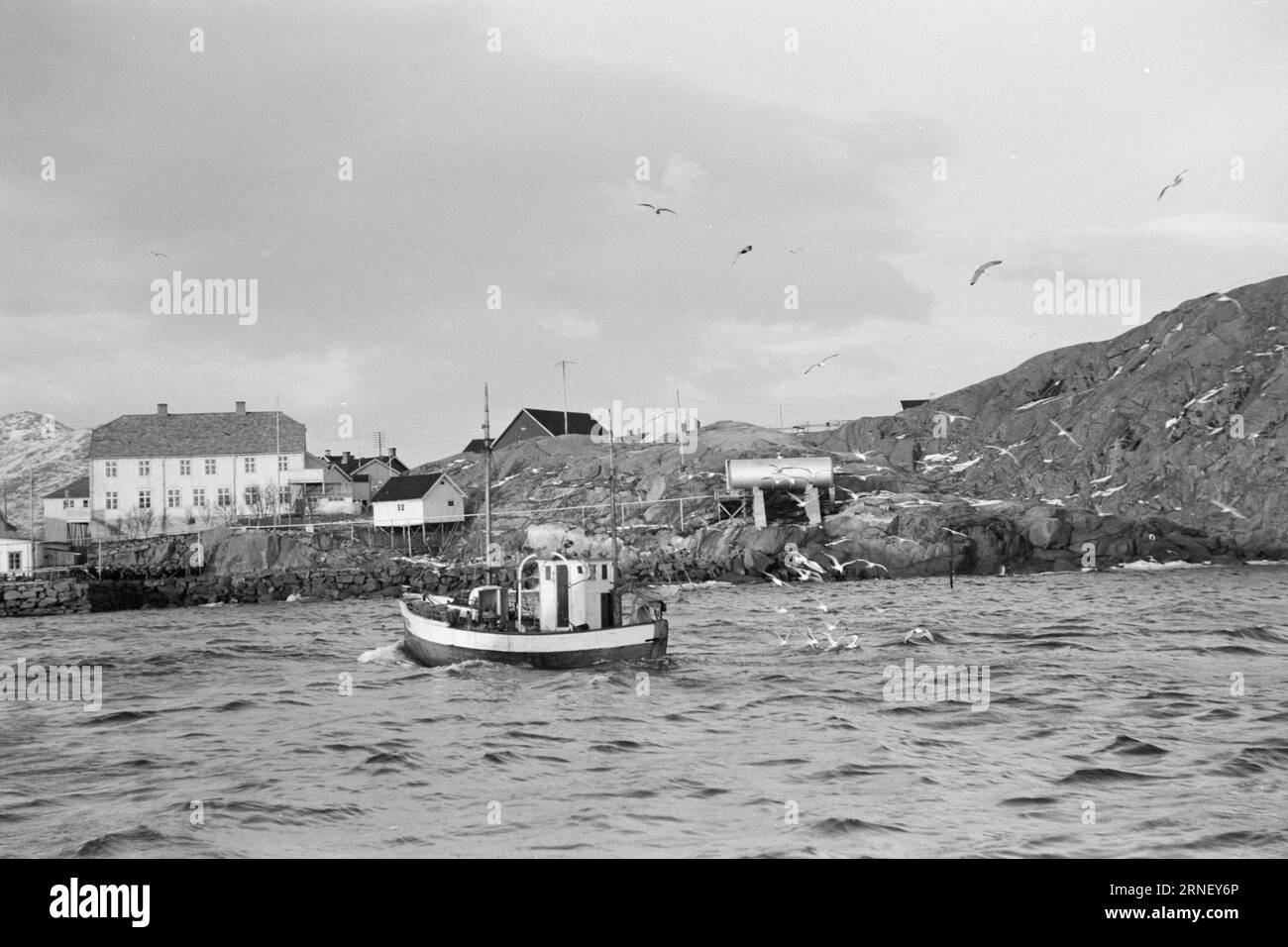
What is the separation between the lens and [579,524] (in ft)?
308

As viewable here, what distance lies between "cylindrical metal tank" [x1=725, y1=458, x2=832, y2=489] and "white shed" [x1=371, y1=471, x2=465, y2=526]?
2361 centimetres

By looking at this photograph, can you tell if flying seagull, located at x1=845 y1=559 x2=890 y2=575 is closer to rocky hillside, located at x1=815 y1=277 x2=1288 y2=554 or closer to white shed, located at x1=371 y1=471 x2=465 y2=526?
rocky hillside, located at x1=815 y1=277 x2=1288 y2=554

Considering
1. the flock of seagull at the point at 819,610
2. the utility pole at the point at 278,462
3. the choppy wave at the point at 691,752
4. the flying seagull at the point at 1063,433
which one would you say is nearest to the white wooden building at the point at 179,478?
the utility pole at the point at 278,462

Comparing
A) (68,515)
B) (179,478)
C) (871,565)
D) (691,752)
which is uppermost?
(179,478)

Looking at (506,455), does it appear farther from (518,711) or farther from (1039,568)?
(518,711)

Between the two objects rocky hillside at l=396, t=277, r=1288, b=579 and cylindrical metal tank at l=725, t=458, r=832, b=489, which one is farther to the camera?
cylindrical metal tank at l=725, t=458, r=832, b=489

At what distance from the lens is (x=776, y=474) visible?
8975 cm

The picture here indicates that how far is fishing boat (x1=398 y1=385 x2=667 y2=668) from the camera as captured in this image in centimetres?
3681

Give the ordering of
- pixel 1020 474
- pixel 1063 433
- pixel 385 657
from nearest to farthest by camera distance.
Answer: pixel 385 657
pixel 1020 474
pixel 1063 433

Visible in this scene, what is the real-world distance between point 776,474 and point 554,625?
2102 inches

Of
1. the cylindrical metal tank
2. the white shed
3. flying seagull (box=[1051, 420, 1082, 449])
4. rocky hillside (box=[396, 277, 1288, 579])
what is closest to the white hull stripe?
rocky hillside (box=[396, 277, 1288, 579])

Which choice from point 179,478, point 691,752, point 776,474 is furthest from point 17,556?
point 691,752

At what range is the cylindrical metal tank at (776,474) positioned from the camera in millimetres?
89750

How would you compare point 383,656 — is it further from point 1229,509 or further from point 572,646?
point 1229,509
